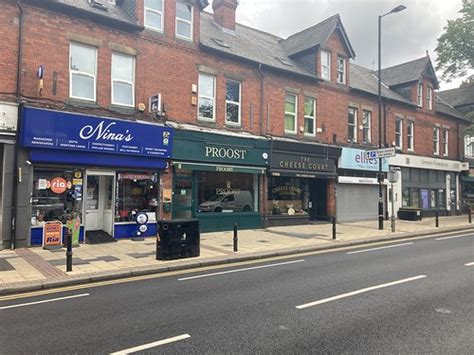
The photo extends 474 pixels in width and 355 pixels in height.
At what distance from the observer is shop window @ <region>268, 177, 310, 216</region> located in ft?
62.6

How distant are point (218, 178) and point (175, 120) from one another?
330 centimetres

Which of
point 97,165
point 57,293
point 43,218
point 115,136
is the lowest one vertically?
point 57,293

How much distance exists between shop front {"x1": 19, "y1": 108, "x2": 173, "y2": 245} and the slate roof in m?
5.54

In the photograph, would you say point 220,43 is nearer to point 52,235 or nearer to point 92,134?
point 92,134

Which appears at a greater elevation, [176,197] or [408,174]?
[408,174]

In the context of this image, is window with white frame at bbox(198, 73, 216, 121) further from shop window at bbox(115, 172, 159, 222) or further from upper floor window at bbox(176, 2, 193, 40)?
shop window at bbox(115, 172, 159, 222)

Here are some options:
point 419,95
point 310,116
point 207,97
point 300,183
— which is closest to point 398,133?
point 419,95

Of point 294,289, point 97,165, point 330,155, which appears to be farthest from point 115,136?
point 330,155

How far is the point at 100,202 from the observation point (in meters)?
14.4

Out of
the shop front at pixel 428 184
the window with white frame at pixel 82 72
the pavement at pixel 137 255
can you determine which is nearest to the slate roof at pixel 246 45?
the window with white frame at pixel 82 72

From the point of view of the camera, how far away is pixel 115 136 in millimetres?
13664

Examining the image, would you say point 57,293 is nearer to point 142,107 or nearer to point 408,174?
point 142,107

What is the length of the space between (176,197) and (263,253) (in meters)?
5.67

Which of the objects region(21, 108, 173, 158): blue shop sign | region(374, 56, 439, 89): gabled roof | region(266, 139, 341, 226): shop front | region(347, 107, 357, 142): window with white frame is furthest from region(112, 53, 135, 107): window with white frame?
region(374, 56, 439, 89): gabled roof
